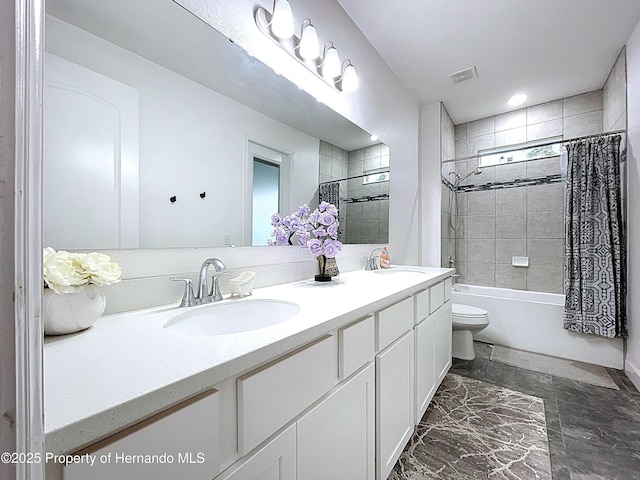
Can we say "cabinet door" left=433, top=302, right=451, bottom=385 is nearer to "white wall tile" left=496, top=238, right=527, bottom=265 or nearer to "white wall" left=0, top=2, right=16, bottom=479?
"white wall tile" left=496, top=238, right=527, bottom=265

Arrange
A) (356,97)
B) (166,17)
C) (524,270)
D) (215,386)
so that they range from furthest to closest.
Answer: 1. (524,270)
2. (356,97)
3. (166,17)
4. (215,386)

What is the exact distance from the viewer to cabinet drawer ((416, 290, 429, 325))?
4.67 ft

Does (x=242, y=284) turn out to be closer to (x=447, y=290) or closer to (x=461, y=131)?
(x=447, y=290)

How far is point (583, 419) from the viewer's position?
1589 mm

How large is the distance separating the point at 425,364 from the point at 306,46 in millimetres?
1779

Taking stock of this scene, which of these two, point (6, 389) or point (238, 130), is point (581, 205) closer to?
point (238, 130)

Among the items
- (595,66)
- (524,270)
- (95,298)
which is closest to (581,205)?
(524,270)

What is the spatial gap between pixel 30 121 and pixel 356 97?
1926 mm

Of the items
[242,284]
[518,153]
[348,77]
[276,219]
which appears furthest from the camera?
[518,153]

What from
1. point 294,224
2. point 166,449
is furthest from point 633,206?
point 166,449

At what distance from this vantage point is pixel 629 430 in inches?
58.9

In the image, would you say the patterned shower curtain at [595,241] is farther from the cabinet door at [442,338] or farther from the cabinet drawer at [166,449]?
the cabinet drawer at [166,449]

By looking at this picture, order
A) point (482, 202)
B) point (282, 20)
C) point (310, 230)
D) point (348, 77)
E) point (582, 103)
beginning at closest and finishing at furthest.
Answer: point (282, 20) < point (310, 230) < point (348, 77) < point (582, 103) < point (482, 202)

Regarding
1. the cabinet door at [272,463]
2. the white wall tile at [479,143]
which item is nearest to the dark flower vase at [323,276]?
the cabinet door at [272,463]
